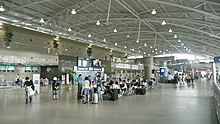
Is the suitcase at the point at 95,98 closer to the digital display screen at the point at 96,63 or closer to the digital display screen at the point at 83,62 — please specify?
the digital display screen at the point at 83,62

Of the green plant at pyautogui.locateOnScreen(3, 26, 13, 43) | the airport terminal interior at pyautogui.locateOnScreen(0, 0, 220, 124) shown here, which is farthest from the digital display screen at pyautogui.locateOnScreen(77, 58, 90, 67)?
the green plant at pyautogui.locateOnScreen(3, 26, 13, 43)

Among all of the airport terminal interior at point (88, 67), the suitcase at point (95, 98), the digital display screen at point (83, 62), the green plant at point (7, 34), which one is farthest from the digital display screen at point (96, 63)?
the suitcase at point (95, 98)

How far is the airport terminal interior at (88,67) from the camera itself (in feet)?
32.4

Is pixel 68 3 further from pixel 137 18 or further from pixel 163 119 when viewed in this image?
pixel 163 119

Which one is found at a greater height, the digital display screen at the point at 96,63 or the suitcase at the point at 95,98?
the digital display screen at the point at 96,63

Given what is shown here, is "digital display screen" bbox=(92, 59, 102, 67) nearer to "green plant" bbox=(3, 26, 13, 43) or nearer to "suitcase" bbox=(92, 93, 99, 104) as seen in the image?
"green plant" bbox=(3, 26, 13, 43)

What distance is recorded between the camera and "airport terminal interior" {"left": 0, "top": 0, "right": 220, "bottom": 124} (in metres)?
9.86

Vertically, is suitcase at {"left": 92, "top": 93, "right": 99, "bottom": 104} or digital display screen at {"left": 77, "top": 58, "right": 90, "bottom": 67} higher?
digital display screen at {"left": 77, "top": 58, "right": 90, "bottom": 67}

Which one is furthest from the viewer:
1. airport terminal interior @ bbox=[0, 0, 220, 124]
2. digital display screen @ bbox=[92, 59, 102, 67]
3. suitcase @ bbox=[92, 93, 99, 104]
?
digital display screen @ bbox=[92, 59, 102, 67]

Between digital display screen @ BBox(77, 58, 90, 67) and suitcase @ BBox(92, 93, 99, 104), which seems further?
digital display screen @ BBox(77, 58, 90, 67)

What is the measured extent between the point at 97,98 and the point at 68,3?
1028 cm

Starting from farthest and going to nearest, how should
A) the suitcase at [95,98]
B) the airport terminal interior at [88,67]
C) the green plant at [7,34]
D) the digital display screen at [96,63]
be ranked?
the digital display screen at [96,63], the green plant at [7,34], the suitcase at [95,98], the airport terminal interior at [88,67]

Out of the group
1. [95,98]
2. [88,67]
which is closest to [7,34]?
[95,98]

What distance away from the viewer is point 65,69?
35.0 meters
